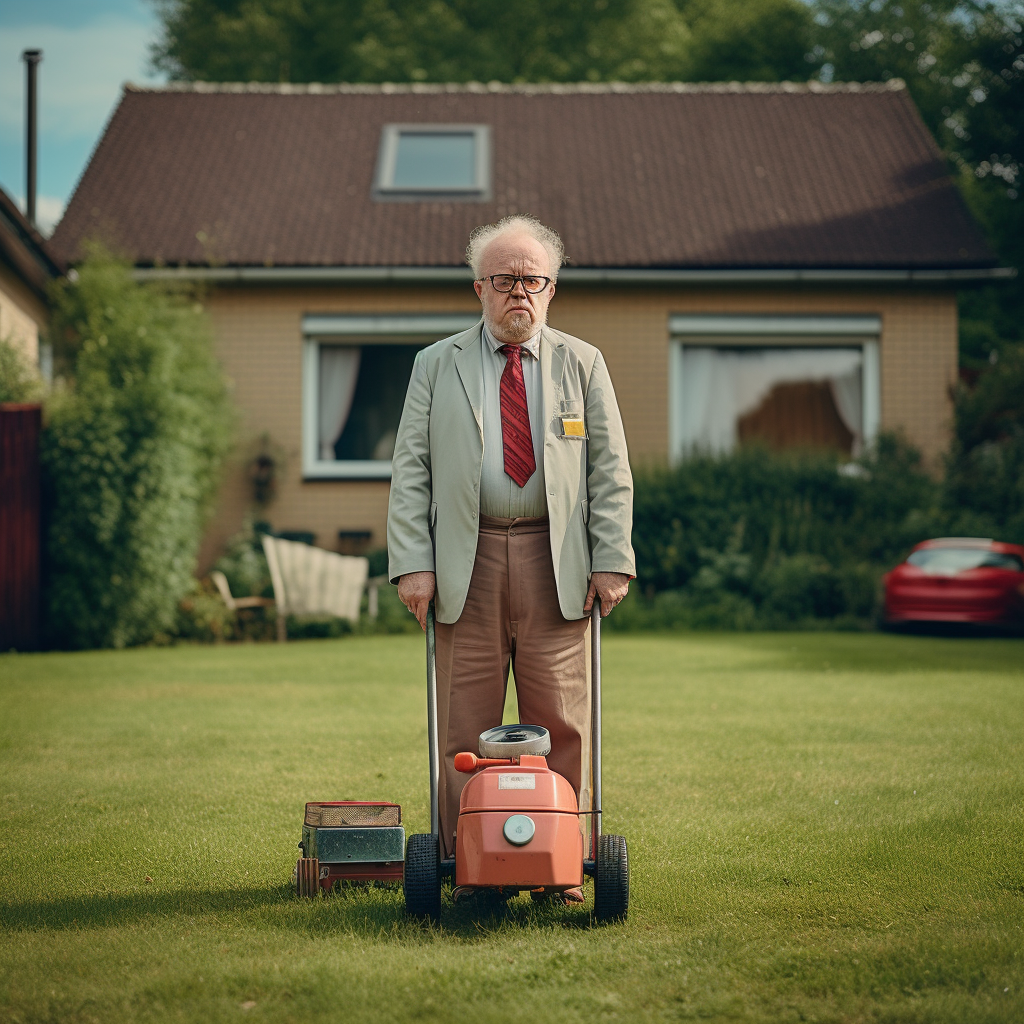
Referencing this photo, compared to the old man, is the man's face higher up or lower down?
higher up

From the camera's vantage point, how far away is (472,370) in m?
3.91

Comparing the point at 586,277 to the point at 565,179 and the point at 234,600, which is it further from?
the point at 234,600

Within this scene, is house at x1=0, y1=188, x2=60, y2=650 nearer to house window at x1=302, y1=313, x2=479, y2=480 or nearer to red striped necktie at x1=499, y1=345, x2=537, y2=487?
house window at x1=302, y1=313, x2=479, y2=480

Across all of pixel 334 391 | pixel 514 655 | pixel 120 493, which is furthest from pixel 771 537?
pixel 514 655

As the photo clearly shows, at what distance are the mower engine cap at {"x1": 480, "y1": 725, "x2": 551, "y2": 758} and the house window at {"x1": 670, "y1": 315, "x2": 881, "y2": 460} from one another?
11.3m

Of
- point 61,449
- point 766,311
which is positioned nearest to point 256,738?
point 61,449

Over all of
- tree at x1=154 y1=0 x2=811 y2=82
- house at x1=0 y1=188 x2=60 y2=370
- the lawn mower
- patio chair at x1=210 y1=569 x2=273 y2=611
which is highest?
tree at x1=154 y1=0 x2=811 y2=82

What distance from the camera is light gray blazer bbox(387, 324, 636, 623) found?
3.82m

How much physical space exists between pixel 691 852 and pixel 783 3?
85.2 feet

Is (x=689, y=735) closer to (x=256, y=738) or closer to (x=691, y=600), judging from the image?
(x=256, y=738)

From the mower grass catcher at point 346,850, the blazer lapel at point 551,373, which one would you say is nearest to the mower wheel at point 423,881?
the mower grass catcher at point 346,850

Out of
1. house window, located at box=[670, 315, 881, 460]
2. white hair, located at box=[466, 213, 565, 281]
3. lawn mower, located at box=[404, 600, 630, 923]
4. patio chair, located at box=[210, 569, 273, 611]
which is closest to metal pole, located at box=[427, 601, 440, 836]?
lawn mower, located at box=[404, 600, 630, 923]

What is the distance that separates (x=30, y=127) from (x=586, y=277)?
1069 centimetres

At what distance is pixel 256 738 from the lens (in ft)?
21.3
